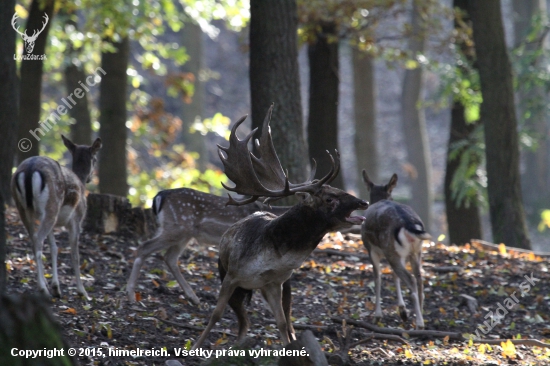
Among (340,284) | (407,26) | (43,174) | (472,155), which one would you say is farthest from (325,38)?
(43,174)

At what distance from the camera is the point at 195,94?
25266 millimetres

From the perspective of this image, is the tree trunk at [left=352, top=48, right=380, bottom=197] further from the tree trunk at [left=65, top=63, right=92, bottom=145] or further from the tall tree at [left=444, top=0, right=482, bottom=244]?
the tree trunk at [left=65, top=63, right=92, bottom=145]

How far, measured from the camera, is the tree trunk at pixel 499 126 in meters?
12.1

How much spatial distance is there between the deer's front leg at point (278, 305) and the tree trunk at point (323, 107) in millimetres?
7948

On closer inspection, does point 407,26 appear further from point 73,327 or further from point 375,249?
point 73,327

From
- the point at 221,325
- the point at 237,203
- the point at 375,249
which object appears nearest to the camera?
the point at 237,203

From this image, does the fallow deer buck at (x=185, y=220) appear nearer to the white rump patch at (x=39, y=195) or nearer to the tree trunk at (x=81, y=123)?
the white rump patch at (x=39, y=195)

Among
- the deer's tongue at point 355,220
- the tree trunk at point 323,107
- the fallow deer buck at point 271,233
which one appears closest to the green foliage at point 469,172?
the tree trunk at point 323,107

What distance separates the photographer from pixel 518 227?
12094mm

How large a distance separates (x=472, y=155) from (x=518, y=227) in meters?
2.76

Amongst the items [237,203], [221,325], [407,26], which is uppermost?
[407,26]

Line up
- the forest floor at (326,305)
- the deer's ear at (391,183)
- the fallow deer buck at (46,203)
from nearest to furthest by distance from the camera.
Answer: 1. the forest floor at (326,305)
2. the fallow deer buck at (46,203)
3. the deer's ear at (391,183)

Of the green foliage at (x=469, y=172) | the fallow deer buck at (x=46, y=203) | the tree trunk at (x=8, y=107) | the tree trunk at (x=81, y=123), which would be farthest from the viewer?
the tree trunk at (x=81, y=123)

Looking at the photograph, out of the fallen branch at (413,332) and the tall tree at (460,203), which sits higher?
the tall tree at (460,203)
